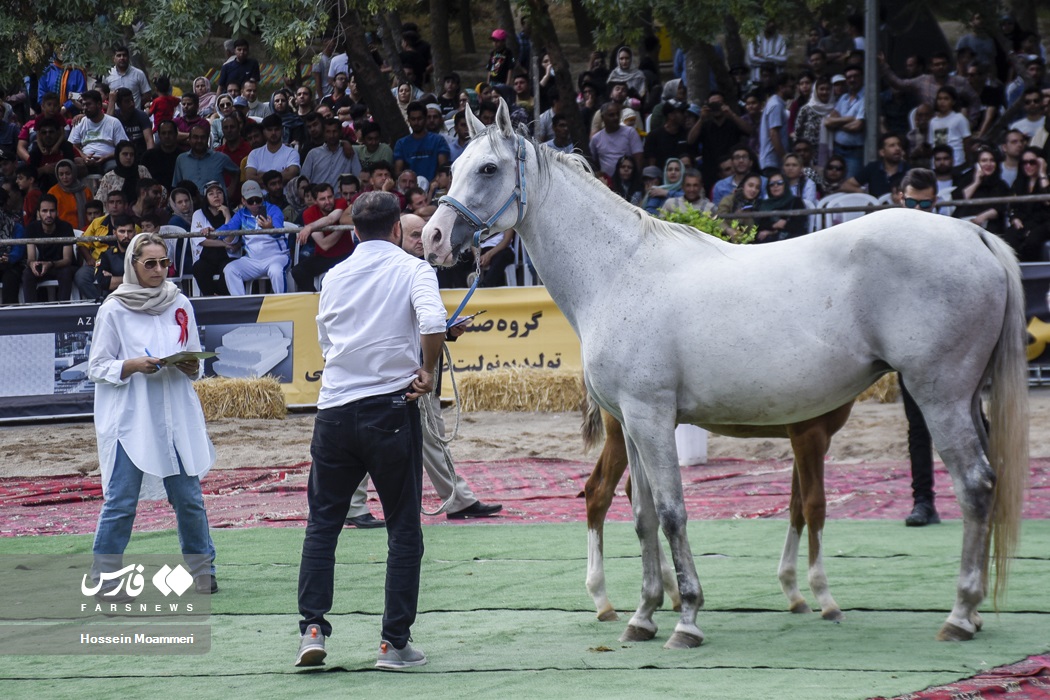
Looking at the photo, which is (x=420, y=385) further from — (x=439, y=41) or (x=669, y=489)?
(x=439, y=41)

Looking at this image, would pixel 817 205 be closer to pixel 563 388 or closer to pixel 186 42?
pixel 563 388

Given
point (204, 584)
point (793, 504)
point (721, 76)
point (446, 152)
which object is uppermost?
point (721, 76)

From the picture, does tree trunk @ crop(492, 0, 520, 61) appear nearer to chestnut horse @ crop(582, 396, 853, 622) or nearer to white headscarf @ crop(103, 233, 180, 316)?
white headscarf @ crop(103, 233, 180, 316)

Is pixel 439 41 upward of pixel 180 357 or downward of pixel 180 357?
upward

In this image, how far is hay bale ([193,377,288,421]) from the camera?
49.2ft

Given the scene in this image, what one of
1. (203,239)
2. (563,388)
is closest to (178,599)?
(563,388)

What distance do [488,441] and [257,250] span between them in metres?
4.32

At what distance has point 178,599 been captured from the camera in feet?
24.3

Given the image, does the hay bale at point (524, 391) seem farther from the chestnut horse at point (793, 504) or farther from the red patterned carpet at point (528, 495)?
the chestnut horse at point (793, 504)

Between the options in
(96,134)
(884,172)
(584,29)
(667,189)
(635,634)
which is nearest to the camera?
(635,634)

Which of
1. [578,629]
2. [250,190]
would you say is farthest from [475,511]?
[250,190]

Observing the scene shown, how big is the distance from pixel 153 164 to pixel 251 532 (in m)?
10.0

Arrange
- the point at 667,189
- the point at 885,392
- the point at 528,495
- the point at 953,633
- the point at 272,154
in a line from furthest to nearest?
1. the point at 272,154
2. the point at 667,189
3. the point at 885,392
4. the point at 528,495
5. the point at 953,633

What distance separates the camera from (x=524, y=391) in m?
14.9
